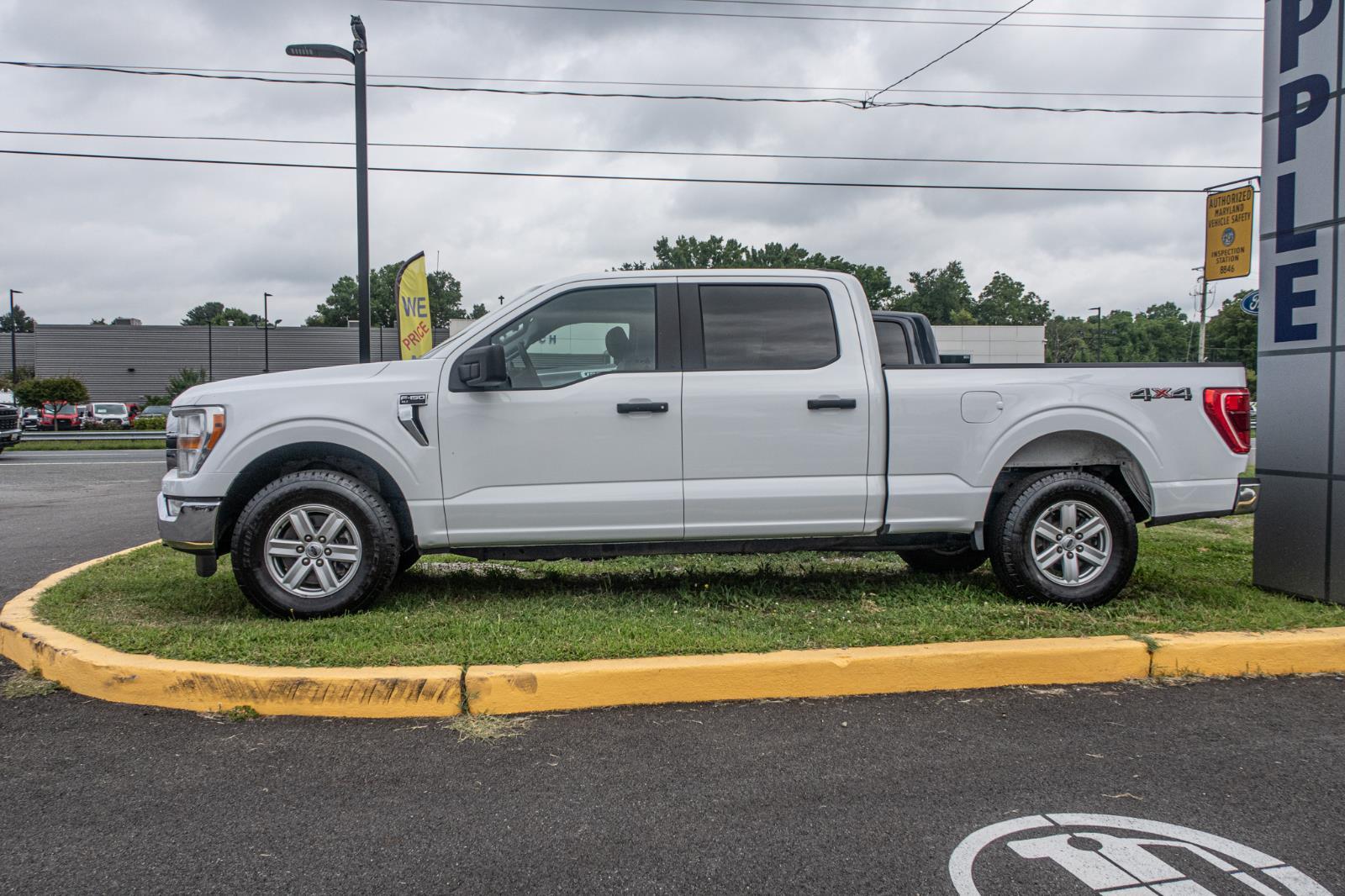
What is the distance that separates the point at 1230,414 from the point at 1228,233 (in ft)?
37.0

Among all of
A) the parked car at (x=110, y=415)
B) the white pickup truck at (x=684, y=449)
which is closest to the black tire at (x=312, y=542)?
the white pickup truck at (x=684, y=449)

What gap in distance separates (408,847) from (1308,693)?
153 inches

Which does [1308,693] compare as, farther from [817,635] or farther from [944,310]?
[944,310]

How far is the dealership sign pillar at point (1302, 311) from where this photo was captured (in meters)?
5.34

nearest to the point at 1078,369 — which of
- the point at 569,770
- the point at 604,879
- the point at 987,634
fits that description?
the point at 987,634

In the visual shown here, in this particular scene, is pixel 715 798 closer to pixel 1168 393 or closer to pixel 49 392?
pixel 1168 393

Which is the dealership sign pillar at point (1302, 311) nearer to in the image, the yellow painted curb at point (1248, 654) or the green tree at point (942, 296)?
the yellow painted curb at point (1248, 654)

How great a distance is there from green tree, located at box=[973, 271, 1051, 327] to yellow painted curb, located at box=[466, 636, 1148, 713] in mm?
111369

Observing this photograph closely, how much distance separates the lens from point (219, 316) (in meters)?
123

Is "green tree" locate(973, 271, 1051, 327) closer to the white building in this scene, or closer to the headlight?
the white building

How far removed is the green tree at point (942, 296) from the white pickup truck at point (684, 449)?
292ft

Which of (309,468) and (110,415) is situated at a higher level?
(309,468)

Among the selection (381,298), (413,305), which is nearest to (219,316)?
(381,298)

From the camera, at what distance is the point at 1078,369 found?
5324mm
